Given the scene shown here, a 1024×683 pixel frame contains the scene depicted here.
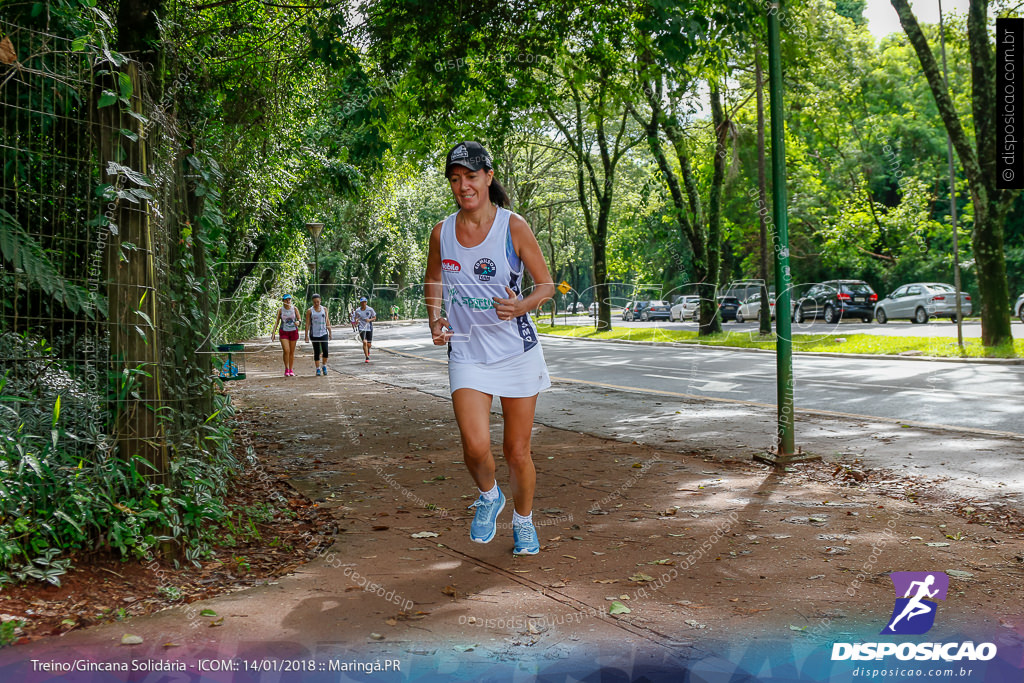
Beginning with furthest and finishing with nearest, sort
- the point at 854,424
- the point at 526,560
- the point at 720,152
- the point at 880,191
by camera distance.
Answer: the point at 880,191, the point at 720,152, the point at 854,424, the point at 526,560

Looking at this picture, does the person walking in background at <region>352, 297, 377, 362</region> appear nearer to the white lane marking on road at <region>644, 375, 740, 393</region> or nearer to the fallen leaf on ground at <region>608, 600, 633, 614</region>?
the white lane marking on road at <region>644, 375, 740, 393</region>

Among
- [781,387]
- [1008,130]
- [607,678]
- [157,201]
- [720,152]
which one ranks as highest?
[720,152]

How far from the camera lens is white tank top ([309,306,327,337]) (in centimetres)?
1794

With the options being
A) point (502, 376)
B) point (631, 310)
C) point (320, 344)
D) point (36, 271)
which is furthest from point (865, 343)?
point (631, 310)

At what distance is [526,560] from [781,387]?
3.54 metres

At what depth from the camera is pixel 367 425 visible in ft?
33.3

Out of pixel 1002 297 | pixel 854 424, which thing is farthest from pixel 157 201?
pixel 1002 297

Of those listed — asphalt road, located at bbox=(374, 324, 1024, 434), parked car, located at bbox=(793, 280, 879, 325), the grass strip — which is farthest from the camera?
parked car, located at bbox=(793, 280, 879, 325)

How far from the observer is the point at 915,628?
3.53 meters

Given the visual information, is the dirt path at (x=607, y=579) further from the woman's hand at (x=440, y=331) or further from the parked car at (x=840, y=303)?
the parked car at (x=840, y=303)

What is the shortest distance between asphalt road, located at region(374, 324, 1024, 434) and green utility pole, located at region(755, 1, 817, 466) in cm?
277

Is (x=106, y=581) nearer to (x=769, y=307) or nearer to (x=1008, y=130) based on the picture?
(x=1008, y=130)

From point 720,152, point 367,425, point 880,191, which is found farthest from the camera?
point 880,191

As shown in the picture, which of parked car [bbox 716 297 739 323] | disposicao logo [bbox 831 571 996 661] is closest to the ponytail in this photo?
disposicao logo [bbox 831 571 996 661]
